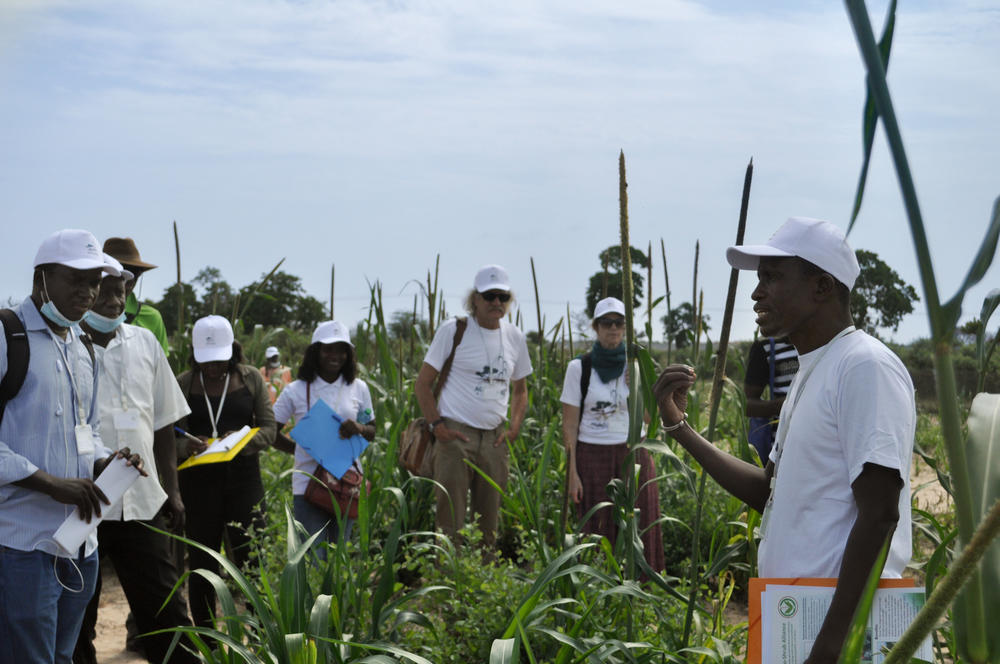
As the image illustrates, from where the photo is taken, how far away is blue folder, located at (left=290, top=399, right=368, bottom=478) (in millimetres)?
4617

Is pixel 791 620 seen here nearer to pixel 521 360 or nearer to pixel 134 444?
pixel 134 444

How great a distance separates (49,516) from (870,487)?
2.42 m

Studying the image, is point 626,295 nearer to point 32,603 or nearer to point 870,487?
point 870,487

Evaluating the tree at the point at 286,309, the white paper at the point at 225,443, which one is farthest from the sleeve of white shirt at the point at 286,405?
the tree at the point at 286,309

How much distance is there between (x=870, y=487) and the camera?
5.88ft

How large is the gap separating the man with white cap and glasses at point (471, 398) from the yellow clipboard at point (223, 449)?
1.20 m

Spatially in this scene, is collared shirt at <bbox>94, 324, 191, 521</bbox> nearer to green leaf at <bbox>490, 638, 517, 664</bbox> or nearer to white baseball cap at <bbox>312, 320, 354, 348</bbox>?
white baseball cap at <bbox>312, 320, 354, 348</bbox>

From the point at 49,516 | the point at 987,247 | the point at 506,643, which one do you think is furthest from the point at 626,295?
the point at 49,516

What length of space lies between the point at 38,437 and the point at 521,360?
3184 millimetres

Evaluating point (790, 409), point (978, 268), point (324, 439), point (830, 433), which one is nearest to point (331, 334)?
point (324, 439)

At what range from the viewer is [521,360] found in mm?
5613

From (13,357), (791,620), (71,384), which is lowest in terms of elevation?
(791,620)

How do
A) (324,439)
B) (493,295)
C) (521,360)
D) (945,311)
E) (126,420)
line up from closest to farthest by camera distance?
(945,311), (126,420), (324,439), (493,295), (521,360)

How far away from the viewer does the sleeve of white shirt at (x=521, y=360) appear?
5.58m
